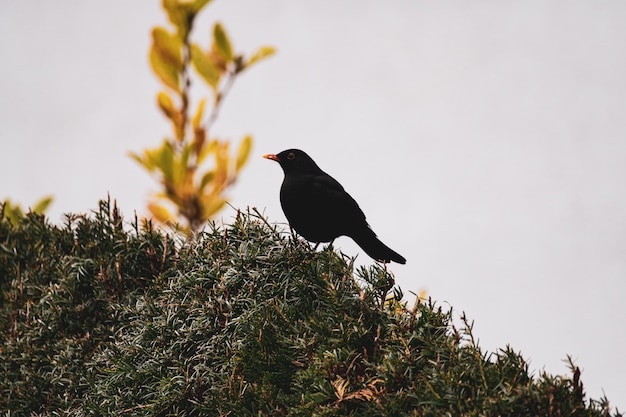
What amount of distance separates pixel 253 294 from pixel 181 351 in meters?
0.42

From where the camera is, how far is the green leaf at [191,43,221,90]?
7.62 meters

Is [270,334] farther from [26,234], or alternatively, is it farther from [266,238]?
[26,234]

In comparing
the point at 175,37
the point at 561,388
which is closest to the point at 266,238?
the point at 561,388

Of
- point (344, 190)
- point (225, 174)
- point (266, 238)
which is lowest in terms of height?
point (266, 238)

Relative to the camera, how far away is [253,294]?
3.78 meters

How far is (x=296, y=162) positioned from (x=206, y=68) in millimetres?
2882

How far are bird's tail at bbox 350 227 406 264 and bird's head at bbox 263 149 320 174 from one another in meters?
0.54

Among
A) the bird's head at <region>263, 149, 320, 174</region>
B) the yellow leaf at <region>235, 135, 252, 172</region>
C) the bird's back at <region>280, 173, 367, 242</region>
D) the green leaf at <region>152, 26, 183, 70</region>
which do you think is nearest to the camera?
the bird's back at <region>280, 173, 367, 242</region>

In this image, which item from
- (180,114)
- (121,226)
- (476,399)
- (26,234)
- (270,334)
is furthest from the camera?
(180,114)

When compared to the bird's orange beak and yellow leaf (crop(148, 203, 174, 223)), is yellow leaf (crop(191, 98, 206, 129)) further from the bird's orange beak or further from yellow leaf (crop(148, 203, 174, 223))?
the bird's orange beak

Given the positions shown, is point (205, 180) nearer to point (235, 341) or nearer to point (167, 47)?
point (167, 47)

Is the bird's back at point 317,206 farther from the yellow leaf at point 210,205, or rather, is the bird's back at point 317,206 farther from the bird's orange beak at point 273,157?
the yellow leaf at point 210,205

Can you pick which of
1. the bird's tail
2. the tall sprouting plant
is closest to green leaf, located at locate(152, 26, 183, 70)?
the tall sprouting plant

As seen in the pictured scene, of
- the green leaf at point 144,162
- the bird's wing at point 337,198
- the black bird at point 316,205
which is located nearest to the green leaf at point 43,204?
the green leaf at point 144,162
